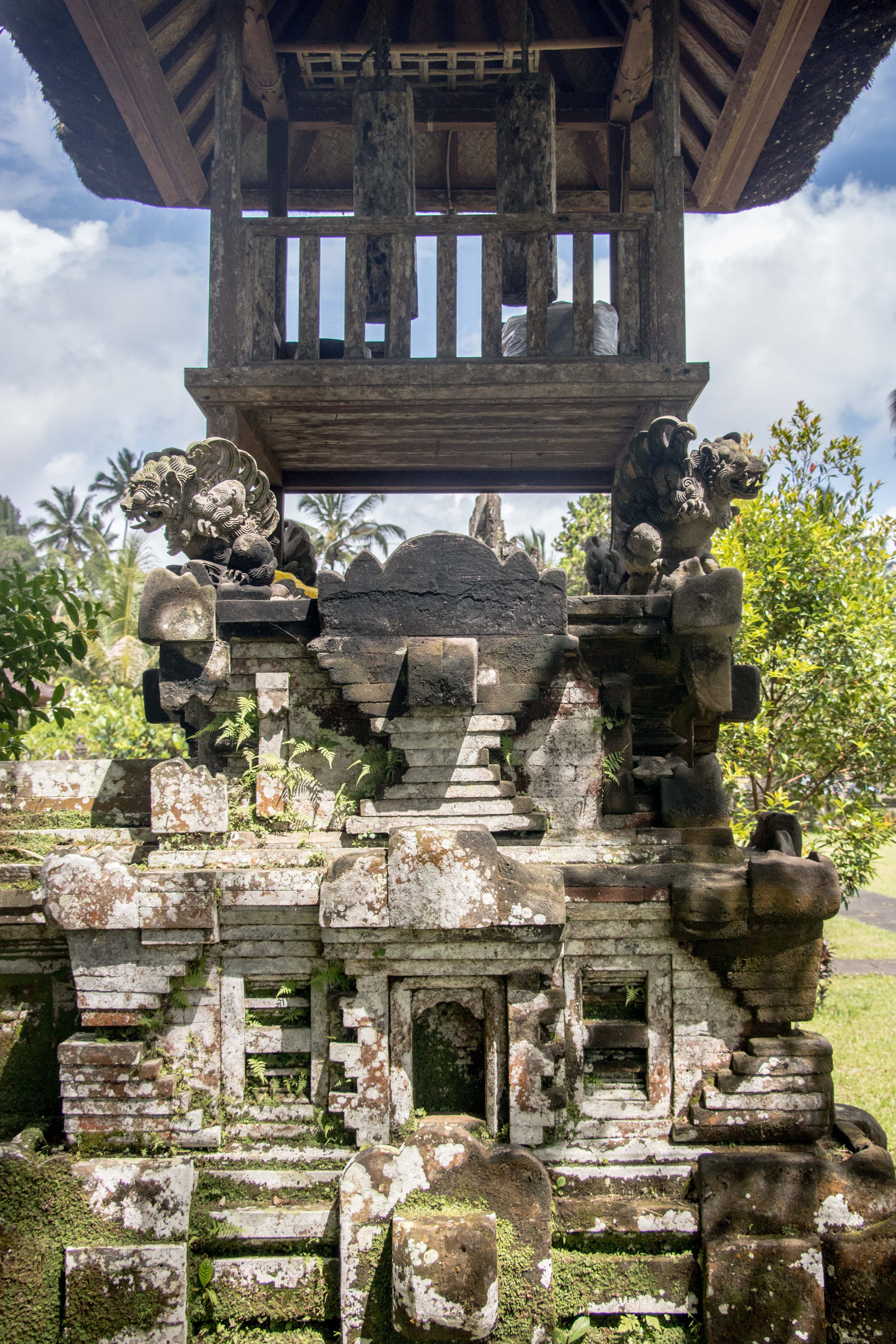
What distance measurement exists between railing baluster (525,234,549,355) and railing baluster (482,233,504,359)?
0.19m

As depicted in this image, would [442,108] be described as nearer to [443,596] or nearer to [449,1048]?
[443,596]

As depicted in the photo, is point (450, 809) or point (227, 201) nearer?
point (450, 809)

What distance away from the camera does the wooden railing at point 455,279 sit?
225 inches

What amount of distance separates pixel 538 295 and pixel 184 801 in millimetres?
3884

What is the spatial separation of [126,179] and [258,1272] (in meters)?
7.86

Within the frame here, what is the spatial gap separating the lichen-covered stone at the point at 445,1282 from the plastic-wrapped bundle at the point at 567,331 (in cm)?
575

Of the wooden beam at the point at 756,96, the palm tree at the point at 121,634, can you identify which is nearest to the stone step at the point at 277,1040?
the wooden beam at the point at 756,96

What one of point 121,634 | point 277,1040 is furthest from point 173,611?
point 121,634

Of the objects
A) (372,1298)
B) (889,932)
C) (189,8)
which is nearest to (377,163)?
(189,8)

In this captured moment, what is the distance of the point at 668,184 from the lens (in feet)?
19.2

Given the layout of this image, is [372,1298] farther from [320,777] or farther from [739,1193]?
[320,777]

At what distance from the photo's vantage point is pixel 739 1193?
12.8ft

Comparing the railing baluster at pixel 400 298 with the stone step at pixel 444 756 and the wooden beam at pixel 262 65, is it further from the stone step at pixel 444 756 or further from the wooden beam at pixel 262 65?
the stone step at pixel 444 756

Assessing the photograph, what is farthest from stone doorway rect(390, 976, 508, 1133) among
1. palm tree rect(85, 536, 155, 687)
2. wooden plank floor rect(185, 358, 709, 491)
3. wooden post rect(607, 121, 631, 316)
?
palm tree rect(85, 536, 155, 687)
